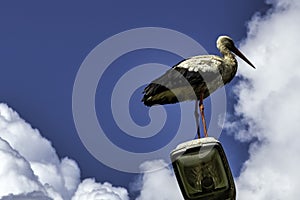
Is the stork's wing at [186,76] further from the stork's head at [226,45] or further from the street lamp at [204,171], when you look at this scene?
the street lamp at [204,171]

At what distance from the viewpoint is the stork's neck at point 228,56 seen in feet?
35.7

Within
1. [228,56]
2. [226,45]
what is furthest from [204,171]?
[226,45]

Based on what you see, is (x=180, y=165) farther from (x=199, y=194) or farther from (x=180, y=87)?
(x=180, y=87)

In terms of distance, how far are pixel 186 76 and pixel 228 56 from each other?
2.16 m

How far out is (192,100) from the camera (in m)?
9.45

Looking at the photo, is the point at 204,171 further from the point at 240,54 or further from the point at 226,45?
the point at 240,54

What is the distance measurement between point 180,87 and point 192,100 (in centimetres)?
34

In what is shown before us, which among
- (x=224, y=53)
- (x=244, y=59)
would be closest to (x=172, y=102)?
(x=224, y=53)

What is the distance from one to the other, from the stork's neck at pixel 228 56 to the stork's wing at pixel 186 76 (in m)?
1.04

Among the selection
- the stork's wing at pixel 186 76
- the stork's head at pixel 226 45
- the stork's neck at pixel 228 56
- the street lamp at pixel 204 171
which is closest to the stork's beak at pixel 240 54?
the stork's head at pixel 226 45

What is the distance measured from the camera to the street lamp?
5164 millimetres

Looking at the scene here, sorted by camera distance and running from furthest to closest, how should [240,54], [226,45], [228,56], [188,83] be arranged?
[240,54]
[226,45]
[228,56]
[188,83]

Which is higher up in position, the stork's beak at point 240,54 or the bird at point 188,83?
the stork's beak at point 240,54

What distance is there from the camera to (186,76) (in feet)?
30.9
